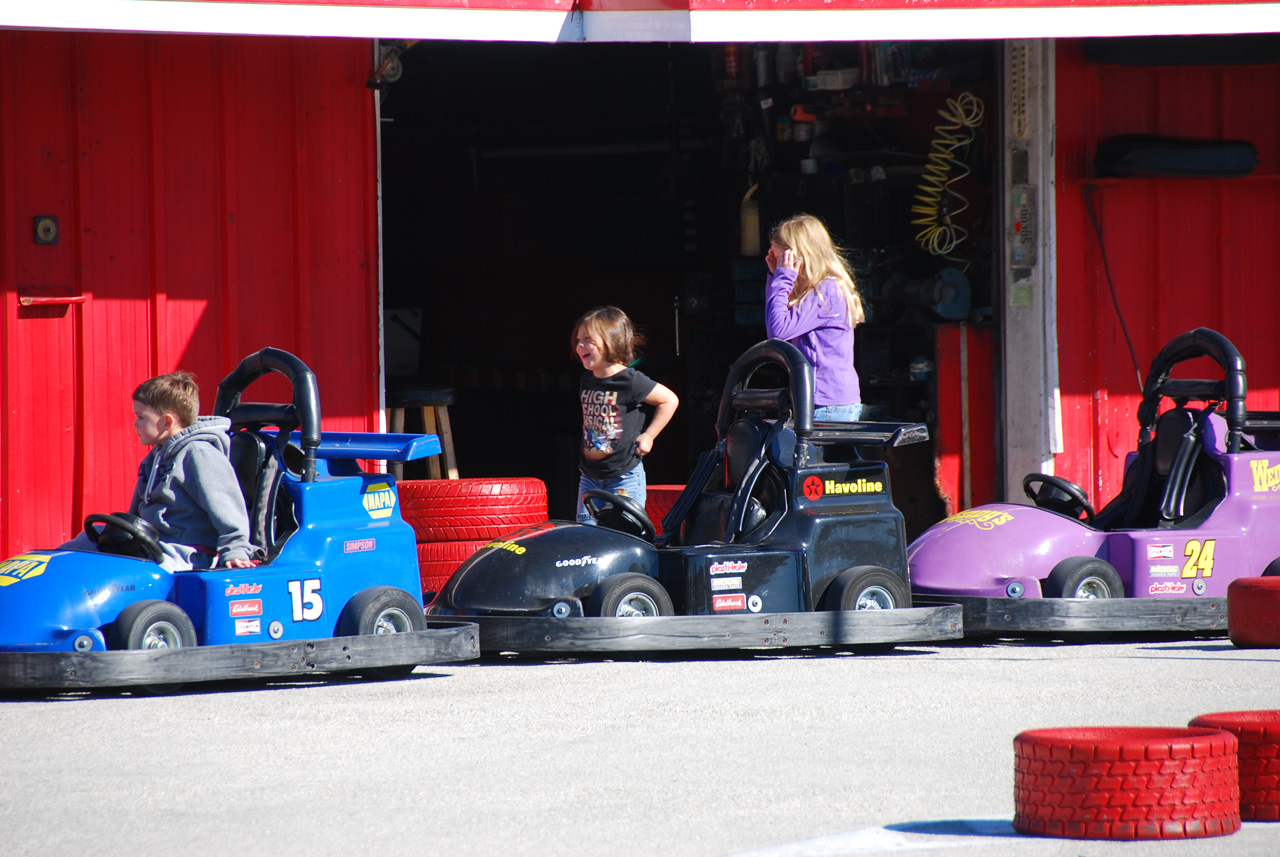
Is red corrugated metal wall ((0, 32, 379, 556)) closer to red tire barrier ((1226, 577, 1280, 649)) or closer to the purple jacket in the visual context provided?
the purple jacket

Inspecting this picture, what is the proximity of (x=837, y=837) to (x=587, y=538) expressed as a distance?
333 cm

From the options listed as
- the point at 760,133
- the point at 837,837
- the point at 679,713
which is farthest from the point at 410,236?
the point at 837,837

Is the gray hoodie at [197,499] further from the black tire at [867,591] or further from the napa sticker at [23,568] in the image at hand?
the black tire at [867,591]

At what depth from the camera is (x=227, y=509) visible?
6.45m

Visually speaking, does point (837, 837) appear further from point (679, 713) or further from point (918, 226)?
point (918, 226)

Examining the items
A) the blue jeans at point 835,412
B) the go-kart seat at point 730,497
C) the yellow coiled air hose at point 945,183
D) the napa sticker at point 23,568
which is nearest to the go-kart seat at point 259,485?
the napa sticker at point 23,568

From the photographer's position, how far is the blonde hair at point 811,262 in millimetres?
8289

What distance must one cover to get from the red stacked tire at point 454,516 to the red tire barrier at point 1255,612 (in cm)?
334

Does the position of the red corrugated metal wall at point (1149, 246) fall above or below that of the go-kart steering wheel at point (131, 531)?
above

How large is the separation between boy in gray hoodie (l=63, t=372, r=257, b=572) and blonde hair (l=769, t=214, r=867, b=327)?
9.55ft

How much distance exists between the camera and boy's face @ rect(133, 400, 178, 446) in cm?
653

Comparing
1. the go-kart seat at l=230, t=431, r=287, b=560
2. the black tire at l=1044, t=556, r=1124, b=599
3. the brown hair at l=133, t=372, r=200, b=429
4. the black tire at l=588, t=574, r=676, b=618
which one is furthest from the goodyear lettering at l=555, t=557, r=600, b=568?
the black tire at l=1044, t=556, r=1124, b=599

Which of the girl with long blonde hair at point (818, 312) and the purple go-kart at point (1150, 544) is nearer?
the purple go-kart at point (1150, 544)

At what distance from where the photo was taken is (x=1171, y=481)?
825 cm
